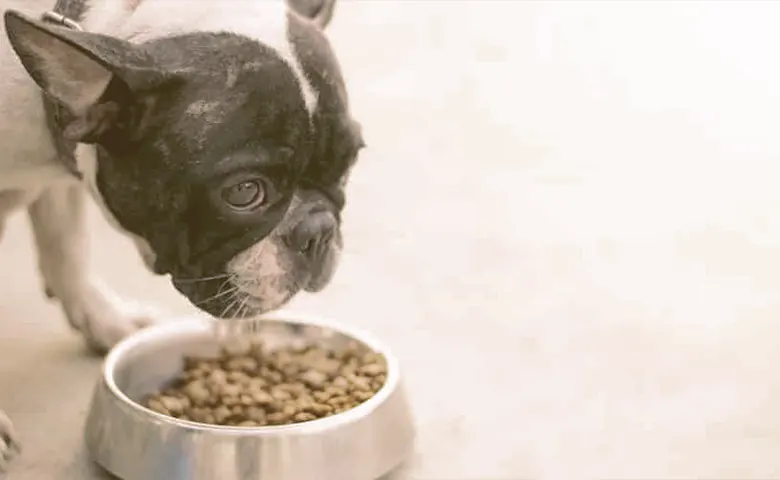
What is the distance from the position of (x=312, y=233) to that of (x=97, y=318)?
0.52m

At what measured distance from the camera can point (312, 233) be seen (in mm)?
1296

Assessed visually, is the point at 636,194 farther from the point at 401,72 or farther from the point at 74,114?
the point at 74,114

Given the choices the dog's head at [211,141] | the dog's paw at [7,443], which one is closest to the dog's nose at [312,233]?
the dog's head at [211,141]

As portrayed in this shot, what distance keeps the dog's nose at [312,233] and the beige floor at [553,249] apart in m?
0.30

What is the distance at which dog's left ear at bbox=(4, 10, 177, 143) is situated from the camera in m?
1.11

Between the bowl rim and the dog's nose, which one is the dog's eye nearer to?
the dog's nose

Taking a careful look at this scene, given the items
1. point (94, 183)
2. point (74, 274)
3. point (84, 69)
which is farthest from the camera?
point (74, 274)

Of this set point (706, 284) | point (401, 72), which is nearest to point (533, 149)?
point (401, 72)

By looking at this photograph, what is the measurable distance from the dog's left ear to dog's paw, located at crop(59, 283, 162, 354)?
0.53 metres

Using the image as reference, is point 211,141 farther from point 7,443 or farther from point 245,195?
point 7,443

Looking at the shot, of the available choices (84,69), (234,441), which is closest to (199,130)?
(84,69)

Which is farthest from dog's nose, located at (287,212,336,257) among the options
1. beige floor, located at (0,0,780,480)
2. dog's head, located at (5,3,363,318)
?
beige floor, located at (0,0,780,480)

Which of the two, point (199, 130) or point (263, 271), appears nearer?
point (199, 130)

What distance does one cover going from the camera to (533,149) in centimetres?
259
